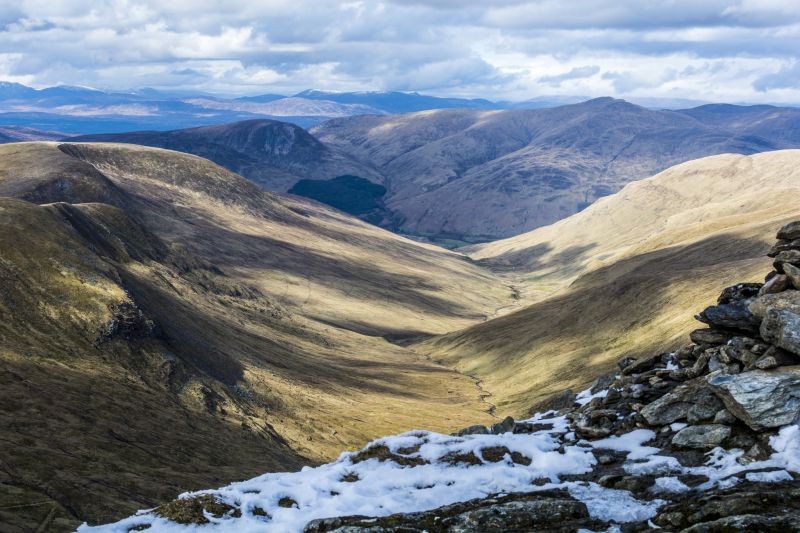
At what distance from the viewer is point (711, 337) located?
3569 centimetres

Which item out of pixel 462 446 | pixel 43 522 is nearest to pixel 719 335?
pixel 462 446

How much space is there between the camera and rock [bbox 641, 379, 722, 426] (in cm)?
3171

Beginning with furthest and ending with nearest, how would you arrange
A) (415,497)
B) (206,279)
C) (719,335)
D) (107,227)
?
(206,279)
(107,227)
(719,335)
(415,497)

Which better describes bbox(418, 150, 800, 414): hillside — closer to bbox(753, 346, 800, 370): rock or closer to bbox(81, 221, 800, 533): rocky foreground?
bbox(81, 221, 800, 533): rocky foreground

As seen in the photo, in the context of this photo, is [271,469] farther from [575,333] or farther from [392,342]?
[392,342]

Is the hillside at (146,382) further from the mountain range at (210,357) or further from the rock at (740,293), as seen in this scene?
the rock at (740,293)

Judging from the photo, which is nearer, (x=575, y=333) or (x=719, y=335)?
(x=719, y=335)

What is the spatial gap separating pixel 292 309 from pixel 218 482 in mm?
126751

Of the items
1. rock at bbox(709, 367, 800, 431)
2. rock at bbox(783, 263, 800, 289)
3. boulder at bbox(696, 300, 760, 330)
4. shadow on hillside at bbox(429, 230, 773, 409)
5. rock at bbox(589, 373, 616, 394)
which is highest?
rock at bbox(783, 263, 800, 289)

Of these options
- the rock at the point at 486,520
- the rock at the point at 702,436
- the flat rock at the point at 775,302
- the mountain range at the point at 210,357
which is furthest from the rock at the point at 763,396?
the mountain range at the point at 210,357

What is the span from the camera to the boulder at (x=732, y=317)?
3441 centimetres

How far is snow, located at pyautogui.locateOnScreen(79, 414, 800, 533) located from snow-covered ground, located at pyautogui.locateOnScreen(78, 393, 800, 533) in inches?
1.6

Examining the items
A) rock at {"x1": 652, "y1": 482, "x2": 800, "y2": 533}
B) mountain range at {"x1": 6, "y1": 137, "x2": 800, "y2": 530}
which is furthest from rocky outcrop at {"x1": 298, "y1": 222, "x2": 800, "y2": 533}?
mountain range at {"x1": 6, "y1": 137, "x2": 800, "y2": 530}

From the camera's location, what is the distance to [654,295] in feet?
415
